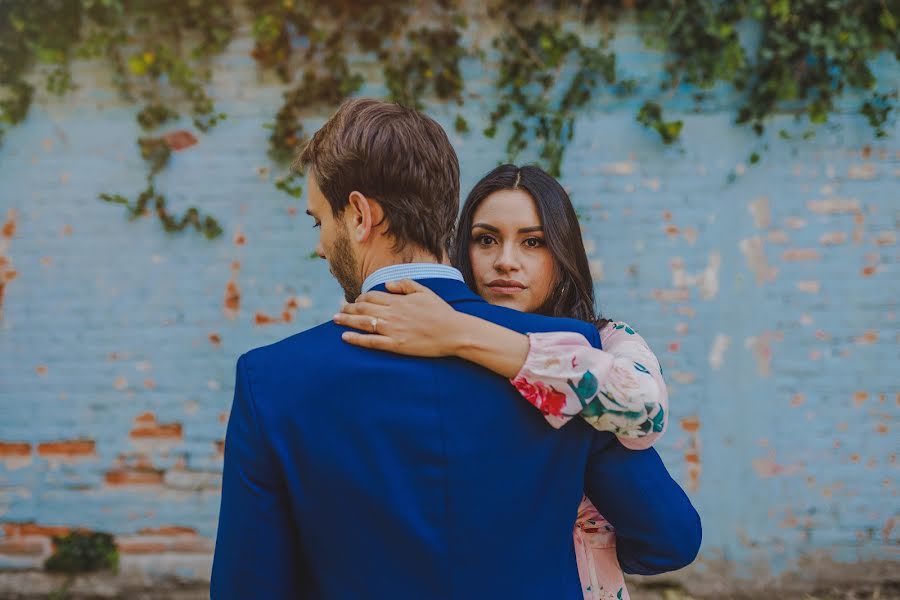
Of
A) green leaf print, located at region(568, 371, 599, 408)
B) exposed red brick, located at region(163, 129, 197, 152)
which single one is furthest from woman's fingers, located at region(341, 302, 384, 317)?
exposed red brick, located at region(163, 129, 197, 152)

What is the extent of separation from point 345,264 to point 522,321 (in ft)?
1.17

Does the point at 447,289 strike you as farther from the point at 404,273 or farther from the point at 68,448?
the point at 68,448

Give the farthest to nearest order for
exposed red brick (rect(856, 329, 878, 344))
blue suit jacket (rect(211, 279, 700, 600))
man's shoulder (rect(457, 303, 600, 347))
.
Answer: exposed red brick (rect(856, 329, 878, 344)) → man's shoulder (rect(457, 303, 600, 347)) → blue suit jacket (rect(211, 279, 700, 600))

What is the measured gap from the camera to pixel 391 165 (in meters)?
1.31

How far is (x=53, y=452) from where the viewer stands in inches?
147

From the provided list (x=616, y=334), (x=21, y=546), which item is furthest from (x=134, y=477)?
(x=616, y=334)

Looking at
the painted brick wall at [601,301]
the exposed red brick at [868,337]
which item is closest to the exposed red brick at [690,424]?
the painted brick wall at [601,301]

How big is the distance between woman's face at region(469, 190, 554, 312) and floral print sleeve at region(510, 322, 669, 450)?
2.56 ft

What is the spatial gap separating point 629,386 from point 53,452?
341cm

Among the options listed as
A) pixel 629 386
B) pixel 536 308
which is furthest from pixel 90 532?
pixel 629 386

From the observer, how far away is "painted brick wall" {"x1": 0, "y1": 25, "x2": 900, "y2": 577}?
3668 mm

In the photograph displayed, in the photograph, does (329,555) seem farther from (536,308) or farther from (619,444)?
(536,308)

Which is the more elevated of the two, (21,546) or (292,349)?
(292,349)

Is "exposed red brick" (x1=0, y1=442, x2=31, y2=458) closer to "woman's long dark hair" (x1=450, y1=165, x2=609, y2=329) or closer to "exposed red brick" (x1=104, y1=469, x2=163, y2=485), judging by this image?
"exposed red brick" (x1=104, y1=469, x2=163, y2=485)
